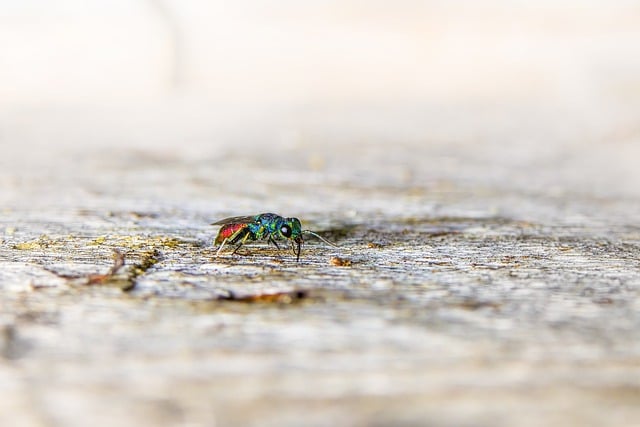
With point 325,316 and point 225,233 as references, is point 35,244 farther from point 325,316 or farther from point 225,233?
point 325,316

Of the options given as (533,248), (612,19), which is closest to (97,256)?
(533,248)

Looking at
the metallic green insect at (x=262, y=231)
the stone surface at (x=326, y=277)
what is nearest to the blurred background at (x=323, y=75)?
the stone surface at (x=326, y=277)

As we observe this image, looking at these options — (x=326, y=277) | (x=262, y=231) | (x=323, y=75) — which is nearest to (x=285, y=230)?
(x=262, y=231)

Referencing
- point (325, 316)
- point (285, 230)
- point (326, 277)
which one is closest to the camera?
point (325, 316)

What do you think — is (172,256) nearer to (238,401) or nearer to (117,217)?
(117,217)

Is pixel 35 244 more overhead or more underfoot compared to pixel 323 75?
more underfoot

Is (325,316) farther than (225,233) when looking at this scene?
No

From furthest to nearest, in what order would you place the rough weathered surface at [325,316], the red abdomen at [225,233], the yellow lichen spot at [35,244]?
the red abdomen at [225,233] → the yellow lichen spot at [35,244] → the rough weathered surface at [325,316]

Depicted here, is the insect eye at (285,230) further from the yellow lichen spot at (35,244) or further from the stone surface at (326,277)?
the yellow lichen spot at (35,244)

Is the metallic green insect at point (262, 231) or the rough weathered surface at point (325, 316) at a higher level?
the metallic green insect at point (262, 231)
